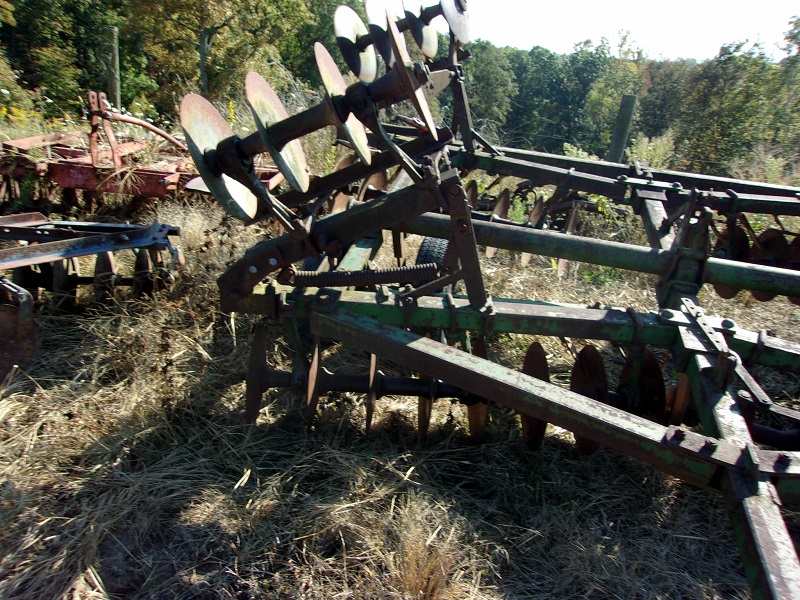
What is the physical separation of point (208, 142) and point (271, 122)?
0.80 ft

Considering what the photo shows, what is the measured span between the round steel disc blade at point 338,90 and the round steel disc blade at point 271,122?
0.73 ft

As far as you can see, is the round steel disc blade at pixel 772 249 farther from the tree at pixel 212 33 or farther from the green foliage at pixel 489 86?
the green foliage at pixel 489 86

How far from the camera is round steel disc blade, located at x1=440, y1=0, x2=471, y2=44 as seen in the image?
124 inches

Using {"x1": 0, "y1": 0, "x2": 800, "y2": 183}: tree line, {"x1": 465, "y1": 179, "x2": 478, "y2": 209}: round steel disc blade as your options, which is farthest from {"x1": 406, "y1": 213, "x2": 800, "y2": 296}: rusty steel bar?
{"x1": 0, "y1": 0, "x2": 800, "y2": 183}: tree line

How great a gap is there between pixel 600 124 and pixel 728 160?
8241mm

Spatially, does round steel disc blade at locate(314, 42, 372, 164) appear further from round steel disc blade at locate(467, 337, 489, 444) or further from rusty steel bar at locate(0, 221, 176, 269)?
rusty steel bar at locate(0, 221, 176, 269)

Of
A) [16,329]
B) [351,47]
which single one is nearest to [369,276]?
[351,47]

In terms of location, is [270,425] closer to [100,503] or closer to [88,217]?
[100,503]

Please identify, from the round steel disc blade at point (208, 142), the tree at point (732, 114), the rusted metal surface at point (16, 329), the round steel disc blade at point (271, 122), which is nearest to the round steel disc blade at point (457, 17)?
the round steel disc blade at point (271, 122)

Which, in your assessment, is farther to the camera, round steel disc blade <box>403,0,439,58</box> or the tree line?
the tree line

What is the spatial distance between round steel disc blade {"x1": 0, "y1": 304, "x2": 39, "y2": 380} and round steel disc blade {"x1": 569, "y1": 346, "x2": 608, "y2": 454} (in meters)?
2.60

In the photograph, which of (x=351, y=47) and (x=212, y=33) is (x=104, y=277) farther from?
(x=212, y=33)

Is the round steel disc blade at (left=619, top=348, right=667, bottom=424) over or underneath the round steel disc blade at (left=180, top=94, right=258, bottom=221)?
underneath

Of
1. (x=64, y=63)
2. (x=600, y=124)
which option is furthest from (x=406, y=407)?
(x=64, y=63)
